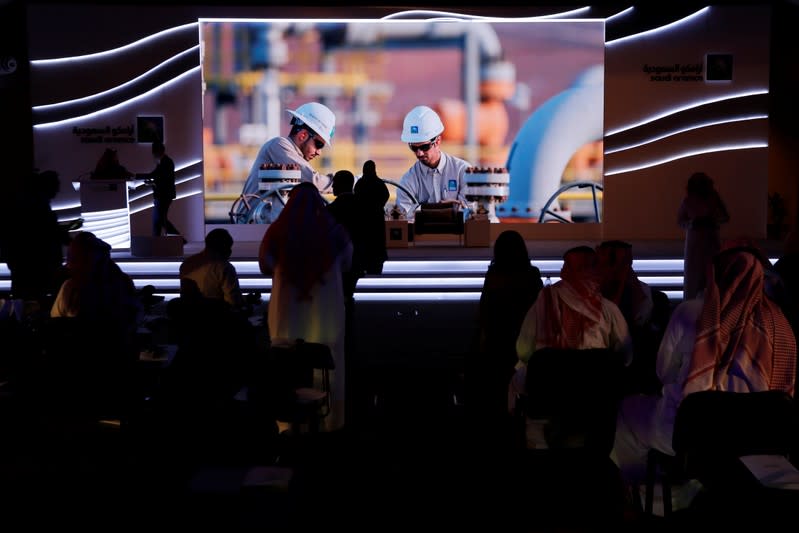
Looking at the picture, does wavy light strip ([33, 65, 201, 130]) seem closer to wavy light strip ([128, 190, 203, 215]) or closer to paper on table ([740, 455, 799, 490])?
wavy light strip ([128, 190, 203, 215])

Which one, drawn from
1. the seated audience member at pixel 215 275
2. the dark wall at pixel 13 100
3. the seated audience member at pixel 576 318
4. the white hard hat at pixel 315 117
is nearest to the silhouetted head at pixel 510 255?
the seated audience member at pixel 576 318

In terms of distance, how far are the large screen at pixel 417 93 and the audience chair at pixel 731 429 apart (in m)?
9.49

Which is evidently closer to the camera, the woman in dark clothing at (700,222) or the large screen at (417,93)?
the woman in dark clothing at (700,222)

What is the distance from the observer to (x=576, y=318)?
4.14 metres

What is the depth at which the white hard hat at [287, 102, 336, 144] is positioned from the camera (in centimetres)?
1241

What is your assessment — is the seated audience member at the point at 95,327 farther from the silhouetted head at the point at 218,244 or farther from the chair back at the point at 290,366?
the chair back at the point at 290,366

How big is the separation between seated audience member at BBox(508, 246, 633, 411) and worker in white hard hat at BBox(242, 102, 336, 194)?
8314mm

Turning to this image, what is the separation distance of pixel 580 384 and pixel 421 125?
912 centimetres

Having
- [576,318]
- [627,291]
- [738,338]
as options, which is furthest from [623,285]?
[738,338]

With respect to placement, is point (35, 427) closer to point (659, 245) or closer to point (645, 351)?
point (645, 351)

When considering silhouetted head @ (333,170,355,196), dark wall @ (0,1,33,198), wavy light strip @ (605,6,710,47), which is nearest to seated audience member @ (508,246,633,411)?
silhouetted head @ (333,170,355,196)

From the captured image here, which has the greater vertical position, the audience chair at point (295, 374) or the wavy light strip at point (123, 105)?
the wavy light strip at point (123, 105)

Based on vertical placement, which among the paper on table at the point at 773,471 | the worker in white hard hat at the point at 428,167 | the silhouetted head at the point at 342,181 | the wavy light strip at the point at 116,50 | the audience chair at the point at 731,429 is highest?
the wavy light strip at the point at 116,50

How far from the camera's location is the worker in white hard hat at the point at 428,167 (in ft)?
40.5
